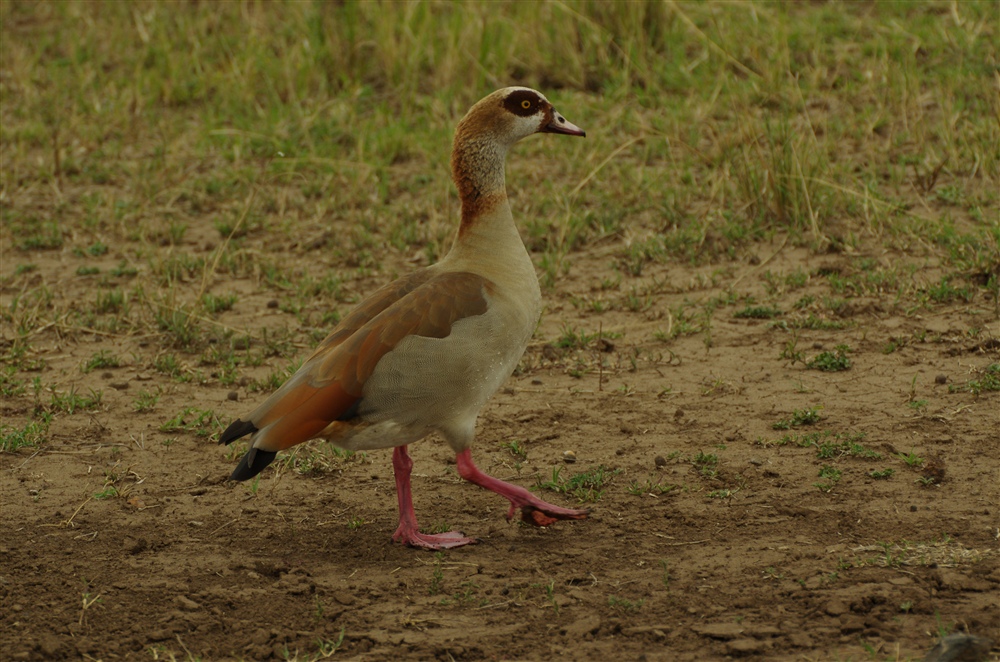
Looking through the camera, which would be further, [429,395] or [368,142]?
[368,142]

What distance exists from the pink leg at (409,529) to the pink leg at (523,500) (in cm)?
21

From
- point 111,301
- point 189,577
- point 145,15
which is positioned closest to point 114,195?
point 111,301

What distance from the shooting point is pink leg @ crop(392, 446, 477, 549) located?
485cm

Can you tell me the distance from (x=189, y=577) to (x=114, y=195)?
458 centimetres

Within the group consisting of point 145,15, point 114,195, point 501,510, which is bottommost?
point 501,510

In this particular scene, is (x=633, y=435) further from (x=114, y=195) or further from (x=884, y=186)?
(x=114, y=195)

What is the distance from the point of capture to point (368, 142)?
891 cm

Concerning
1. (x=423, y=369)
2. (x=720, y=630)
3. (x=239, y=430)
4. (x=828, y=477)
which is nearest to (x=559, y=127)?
(x=423, y=369)

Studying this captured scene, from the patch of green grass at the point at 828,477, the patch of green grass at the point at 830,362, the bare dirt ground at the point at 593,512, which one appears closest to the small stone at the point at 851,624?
the bare dirt ground at the point at 593,512

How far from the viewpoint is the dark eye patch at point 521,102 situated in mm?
5422

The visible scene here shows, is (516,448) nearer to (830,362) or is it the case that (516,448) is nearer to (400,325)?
(400,325)

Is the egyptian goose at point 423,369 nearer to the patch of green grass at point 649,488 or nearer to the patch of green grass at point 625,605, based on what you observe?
the patch of green grass at point 649,488

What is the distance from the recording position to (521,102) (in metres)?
5.45

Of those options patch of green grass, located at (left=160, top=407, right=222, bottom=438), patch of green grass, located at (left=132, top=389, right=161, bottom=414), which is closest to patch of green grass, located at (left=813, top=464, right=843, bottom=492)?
patch of green grass, located at (left=160, top=407, right=222, bottom=438)
